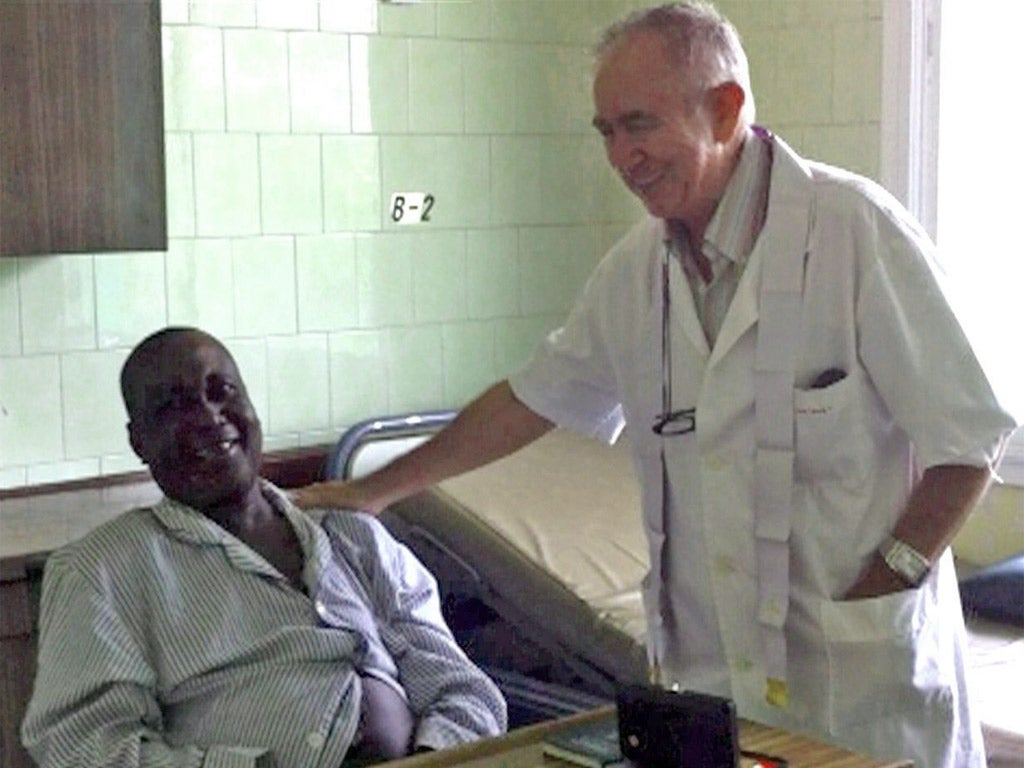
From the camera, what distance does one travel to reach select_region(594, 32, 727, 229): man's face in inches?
78.4

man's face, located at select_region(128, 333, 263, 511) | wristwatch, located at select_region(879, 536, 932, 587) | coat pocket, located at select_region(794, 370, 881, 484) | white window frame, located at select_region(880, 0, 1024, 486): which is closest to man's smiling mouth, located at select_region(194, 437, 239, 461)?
man's face, located at select_region(128, 333, 263, 511)

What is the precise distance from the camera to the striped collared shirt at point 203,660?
6.86 feet

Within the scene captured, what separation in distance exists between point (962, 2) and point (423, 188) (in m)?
1.36

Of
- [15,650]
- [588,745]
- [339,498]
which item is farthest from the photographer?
[15,650]

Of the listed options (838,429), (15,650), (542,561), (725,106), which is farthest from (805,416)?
(15,650)

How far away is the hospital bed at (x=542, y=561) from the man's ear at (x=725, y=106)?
1219 mm

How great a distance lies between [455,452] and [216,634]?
49 cm

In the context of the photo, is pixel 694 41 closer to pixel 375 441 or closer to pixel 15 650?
pixel 15 650

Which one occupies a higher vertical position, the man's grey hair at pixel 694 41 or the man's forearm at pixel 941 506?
the man's grey hair at pixel 694 41

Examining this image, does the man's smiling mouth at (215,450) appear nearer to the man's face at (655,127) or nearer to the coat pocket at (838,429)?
the man's face at (655,127)

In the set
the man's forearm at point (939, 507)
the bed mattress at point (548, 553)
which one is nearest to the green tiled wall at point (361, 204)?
the bed mattress at point (548, 553)

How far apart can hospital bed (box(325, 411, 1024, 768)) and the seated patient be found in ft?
2.26

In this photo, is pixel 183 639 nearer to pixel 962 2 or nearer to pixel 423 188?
pixel 423 188

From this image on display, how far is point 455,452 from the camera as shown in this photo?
2.47 m
